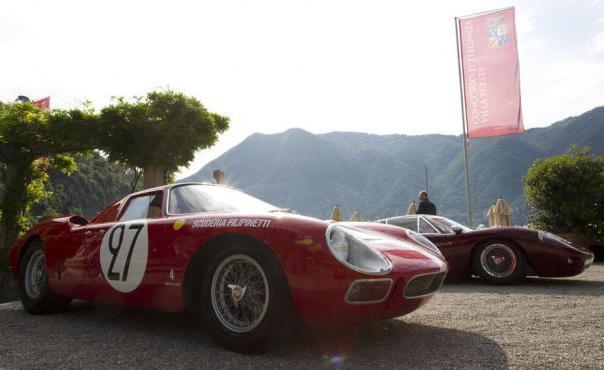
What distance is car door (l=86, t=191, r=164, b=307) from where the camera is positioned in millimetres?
3369

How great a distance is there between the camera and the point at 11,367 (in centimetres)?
270

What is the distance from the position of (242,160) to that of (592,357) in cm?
18606

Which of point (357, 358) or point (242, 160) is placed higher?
point (242, 160)

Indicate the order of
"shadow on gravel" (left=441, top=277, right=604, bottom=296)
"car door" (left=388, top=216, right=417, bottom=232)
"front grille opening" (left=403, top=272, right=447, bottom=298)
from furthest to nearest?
"car door" (left=388, top=216, right=417, bottom=232) → "shadow on gravel" (left=441, top=277, right=604, bottom=296) → "front grille opening" (left=403, top=272, right=447, bottom=298)

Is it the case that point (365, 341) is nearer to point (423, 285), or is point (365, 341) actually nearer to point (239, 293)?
point (423, 285)

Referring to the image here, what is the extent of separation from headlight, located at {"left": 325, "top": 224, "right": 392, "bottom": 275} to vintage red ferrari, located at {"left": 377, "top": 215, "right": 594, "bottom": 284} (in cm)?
391

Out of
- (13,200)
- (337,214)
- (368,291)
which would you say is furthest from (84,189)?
(368,291)

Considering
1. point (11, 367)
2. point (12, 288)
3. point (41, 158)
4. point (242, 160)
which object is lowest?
point (12, 288)

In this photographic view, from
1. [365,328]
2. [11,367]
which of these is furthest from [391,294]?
[11,367]

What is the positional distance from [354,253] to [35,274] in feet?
11.7

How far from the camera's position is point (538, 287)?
18.7 ft

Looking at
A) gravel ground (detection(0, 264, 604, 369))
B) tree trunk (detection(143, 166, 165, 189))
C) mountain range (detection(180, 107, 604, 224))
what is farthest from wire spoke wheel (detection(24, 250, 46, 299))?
mountain range (detection(180, 107, 604, 224))

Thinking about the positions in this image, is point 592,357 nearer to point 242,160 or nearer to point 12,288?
→ point 12,288

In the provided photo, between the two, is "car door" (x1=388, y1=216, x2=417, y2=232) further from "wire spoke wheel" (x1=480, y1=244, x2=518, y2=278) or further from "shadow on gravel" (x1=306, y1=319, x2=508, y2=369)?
"shadow on gravel" (x1=306, y1=319, x2=508, y2=369)
